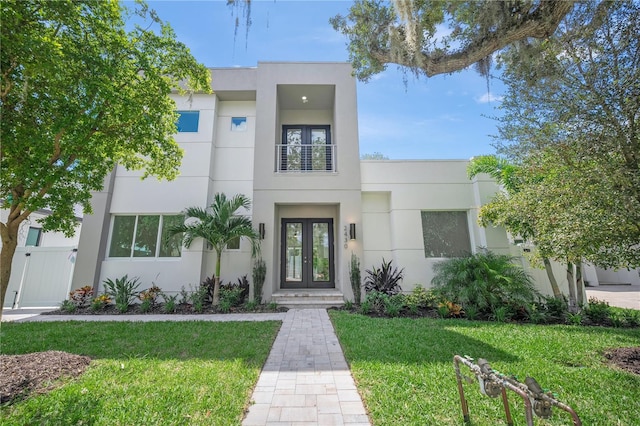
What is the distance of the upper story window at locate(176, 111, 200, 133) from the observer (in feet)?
32.4

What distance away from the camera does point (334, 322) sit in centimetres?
619

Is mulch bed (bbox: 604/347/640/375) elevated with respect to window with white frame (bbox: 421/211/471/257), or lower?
lower

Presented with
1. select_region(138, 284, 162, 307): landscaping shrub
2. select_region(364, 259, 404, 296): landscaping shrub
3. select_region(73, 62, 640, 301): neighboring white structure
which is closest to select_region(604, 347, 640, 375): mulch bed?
select_region(364, 259, 404, 296): landscaping shrub

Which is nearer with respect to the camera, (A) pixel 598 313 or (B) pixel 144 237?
(A) pixel 598 313

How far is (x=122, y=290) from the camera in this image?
791 centimetres

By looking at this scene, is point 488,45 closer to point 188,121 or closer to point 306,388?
point 306,388

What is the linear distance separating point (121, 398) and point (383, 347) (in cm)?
368

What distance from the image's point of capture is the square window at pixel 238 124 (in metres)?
10.3

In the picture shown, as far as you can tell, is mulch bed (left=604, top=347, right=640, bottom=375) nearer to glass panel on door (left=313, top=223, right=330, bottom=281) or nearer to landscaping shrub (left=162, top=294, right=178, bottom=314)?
glass panel on door (left=313, top=223, right=330, bottom=281)

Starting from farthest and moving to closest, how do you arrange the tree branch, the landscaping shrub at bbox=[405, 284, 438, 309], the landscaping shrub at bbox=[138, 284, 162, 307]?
the landscaping shrub at bbox=[138, 284, 162, 307]
the landscaping shrub at bbox=[405, 284, 438, 309]
the tree branch

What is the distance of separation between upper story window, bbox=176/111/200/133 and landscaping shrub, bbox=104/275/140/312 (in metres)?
5.60

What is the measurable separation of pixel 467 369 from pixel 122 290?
9.15m

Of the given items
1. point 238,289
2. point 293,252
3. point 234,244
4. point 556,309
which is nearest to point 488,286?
point 556,309

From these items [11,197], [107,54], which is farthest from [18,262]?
[107,54]
